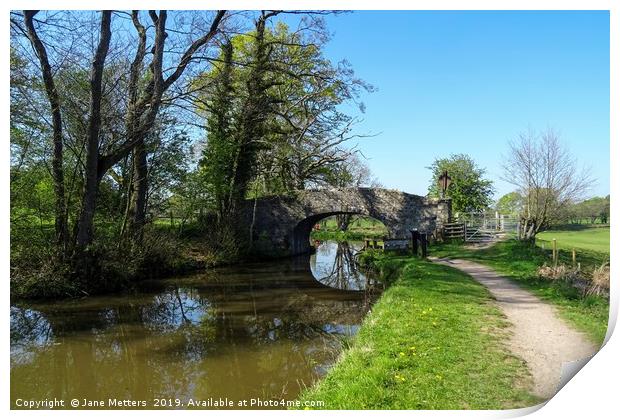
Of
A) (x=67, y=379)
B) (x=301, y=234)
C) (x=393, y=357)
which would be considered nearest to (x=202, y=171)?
(x=301, y=234)

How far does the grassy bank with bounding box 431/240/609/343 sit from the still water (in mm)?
3672

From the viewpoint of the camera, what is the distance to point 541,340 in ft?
19.2

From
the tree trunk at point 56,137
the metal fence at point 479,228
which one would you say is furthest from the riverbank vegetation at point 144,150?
the metal fence at point 479,228

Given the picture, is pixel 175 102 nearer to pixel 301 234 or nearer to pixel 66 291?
pixel 66 291

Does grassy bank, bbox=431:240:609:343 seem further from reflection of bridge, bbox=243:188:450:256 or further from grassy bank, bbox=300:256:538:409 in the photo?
reflection of bridge, bbox=243:188:450:256

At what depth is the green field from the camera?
11789 mm

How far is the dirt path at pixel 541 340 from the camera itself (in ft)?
15.6

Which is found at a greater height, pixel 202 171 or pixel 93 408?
pixel 202 171

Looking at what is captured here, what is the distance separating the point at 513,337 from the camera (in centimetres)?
598

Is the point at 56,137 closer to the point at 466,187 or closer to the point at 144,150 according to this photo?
the point at 144,150

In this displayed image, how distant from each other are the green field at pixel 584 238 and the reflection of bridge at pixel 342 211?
457 centimetres

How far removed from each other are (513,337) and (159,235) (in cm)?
1214

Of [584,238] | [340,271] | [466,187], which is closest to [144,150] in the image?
[340,271]

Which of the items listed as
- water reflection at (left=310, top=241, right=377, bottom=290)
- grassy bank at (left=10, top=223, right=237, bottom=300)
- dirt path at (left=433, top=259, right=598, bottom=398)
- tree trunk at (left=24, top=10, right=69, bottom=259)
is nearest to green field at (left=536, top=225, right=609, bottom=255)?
dirt path at (left=433, top=259, right=598, bottom=398)
